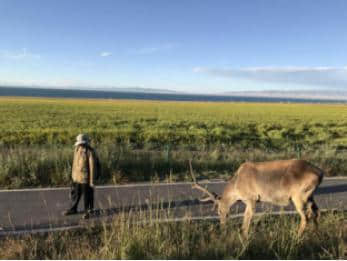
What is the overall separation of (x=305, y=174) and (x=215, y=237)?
1848 millimetres

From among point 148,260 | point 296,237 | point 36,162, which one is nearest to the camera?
point 148,260

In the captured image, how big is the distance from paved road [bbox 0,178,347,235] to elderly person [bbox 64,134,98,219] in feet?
0.99

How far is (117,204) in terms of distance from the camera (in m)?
7.84

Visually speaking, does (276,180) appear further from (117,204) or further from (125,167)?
(125,167)

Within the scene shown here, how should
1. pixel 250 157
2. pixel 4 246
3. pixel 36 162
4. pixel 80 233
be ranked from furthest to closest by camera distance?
pixel 250 157 → pixel 36 162 → pixel 80 233 → pixel 4 246

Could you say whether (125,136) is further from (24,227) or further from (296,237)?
(296,237)

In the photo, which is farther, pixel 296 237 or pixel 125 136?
pixel 125 136

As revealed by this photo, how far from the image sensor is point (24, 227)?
6289 millimetres

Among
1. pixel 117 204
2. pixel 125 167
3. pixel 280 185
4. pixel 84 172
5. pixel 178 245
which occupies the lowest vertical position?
pixel 117 204

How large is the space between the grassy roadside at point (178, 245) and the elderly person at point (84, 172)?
1.41m

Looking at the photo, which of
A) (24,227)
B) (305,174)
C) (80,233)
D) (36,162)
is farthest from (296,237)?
(36,162)

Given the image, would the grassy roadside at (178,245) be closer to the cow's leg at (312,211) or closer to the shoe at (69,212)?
the cow's leg at (312,211)

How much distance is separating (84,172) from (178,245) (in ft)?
10.3


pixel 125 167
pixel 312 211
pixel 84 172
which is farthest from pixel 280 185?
pixel 125 167
